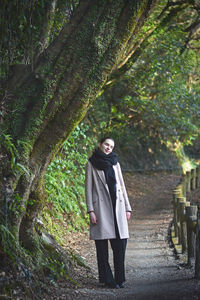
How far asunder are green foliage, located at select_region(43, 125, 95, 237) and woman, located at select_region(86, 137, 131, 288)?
2.58 metres

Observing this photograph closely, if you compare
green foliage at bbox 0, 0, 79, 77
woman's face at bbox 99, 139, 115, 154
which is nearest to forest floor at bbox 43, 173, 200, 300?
woman's face at bbox 99, 139, 115, 154

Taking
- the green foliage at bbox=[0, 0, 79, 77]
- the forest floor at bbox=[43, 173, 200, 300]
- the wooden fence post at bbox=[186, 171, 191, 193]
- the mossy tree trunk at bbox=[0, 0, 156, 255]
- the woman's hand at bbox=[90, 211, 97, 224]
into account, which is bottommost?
the forest floor at bbox=[43, 173, 200, 300]

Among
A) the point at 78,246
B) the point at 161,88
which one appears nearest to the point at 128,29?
the point at 78,246

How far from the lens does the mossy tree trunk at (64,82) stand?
456 cm

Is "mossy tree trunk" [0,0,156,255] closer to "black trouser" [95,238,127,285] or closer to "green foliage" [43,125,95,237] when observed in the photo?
"black trouser" [95,238,127,285]

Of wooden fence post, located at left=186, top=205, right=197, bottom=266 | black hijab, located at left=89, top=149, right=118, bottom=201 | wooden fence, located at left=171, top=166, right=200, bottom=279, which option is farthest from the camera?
wooden fence post, located at left=186, top=205, right=197, bottom=266

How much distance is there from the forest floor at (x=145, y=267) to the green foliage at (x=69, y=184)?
58cm

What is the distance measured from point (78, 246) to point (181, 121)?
318 inches

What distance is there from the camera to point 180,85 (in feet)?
47.6

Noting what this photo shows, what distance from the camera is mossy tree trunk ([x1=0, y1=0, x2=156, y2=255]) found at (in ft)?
15.0

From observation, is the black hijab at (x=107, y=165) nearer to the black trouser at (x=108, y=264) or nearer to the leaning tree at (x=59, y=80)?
the black trouser at (x=108, y=264)

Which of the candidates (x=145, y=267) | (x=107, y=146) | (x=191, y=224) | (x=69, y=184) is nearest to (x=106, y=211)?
(x=107, y=146)

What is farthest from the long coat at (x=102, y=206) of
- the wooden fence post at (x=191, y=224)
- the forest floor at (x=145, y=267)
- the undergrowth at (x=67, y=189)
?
the undergrowth at (x=67, y=189)

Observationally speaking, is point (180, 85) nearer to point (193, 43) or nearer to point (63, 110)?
point (193, 43)
